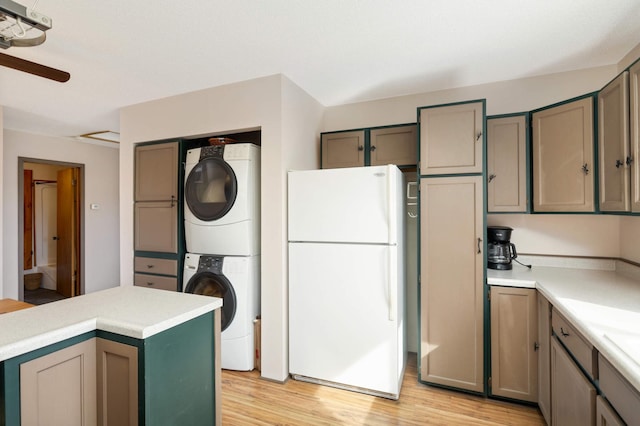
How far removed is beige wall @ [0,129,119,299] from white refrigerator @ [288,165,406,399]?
12.7 feet

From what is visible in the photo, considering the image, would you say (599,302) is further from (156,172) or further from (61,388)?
(156,172)

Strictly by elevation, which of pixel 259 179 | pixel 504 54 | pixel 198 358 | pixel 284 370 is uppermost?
pixel 504 54

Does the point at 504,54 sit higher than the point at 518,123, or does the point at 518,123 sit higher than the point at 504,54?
the point at 504,54

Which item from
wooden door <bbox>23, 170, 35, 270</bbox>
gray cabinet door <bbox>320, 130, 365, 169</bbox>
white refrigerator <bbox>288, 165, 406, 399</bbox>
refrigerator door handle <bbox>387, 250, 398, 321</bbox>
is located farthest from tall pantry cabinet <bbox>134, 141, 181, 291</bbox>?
wooden door <bbox>23, 170, 35, 270</bbox>

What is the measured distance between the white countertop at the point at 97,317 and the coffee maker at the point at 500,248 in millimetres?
2068

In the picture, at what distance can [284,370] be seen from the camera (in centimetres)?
259

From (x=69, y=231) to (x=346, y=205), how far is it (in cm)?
473

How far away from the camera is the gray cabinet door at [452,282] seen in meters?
2.33

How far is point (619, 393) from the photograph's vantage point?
1.12 metres

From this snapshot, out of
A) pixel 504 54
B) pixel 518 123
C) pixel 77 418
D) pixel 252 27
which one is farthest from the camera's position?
pixel 518 123

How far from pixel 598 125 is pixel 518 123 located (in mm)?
493

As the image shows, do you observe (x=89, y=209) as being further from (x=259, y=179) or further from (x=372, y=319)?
(x=372, y=319)

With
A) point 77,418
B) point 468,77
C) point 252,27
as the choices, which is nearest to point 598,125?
point 468,77

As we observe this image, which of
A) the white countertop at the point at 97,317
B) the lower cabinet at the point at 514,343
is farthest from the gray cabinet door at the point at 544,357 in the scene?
the white countertop at the point at 97,317
